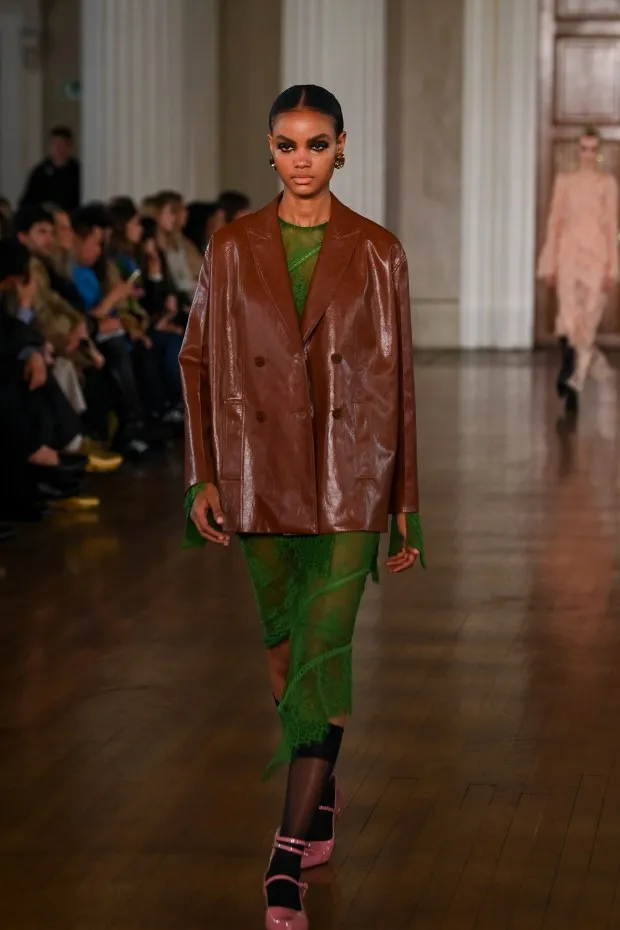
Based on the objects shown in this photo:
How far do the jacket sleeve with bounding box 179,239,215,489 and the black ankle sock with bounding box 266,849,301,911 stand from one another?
0.82 metres

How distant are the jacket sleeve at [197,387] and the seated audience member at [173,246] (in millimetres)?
8761

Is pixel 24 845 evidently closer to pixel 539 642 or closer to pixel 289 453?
pixel 289 453

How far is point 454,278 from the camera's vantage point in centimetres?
2058

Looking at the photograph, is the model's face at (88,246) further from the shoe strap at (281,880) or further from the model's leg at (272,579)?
the shoe strap at (281,880)

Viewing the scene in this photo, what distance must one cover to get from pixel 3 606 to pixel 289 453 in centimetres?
356

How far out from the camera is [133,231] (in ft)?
40.9

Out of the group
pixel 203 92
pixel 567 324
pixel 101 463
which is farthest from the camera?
pixel 203 92

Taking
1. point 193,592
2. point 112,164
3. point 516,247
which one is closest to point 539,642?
point 193,592

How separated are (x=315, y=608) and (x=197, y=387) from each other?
0.55 m

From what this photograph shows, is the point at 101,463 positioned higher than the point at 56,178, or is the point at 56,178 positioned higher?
the point at 56,178

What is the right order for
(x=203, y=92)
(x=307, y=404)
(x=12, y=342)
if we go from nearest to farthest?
(x=307, y=404)
(x=12, y=342)
(x=203, y=92)

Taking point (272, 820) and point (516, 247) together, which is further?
point (516, 247)

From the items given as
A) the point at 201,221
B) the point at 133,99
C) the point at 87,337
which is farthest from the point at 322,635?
the point at 133,99

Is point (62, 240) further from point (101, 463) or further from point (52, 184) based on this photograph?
point (52, 184)
